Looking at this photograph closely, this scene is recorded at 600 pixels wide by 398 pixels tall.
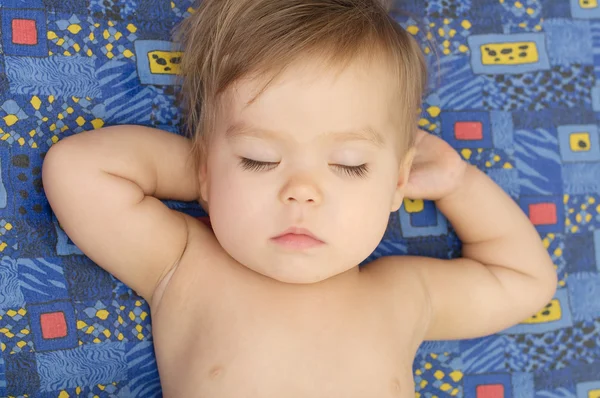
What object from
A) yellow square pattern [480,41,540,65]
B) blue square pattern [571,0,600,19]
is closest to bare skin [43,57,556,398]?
yellow square pattern [480,41,540,65]

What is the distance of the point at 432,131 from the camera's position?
1.79 m

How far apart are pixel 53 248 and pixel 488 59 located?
1.14m

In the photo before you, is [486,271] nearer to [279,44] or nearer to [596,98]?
[596,98]

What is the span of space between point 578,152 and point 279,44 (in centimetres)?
90

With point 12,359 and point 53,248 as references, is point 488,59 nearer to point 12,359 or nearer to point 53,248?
point 53,248

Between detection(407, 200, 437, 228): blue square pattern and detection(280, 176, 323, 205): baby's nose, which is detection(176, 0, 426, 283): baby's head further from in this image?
detection(407, 200, 437, 228): blue square pattern

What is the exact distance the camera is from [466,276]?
1.65 meters

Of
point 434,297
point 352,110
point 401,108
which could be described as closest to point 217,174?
point 352,110

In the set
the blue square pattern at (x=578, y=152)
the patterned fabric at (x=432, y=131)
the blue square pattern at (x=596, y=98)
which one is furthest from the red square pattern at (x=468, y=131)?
the blue square pattern at (x=596, y=98)

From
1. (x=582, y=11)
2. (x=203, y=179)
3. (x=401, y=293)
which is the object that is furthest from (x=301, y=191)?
(x=582, y=11)

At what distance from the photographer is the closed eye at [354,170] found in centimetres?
137

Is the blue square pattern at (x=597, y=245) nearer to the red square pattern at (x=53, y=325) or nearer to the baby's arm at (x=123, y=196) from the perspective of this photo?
the baby's arm at (x=123, y=196)

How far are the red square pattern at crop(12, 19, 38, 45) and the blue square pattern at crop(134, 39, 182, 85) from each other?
0.72 feet

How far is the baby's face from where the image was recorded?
1.34m
